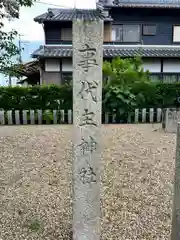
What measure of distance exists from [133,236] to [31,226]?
113cm

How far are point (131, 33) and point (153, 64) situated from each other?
2.29m

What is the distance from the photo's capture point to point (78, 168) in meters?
2.62

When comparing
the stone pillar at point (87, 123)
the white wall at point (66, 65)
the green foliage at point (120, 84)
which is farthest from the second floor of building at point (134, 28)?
the stone pillar at point (87, 123)

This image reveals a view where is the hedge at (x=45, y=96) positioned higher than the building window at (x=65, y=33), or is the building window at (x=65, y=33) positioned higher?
the building window at (x=65, y=33)

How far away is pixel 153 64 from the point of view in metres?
14.8

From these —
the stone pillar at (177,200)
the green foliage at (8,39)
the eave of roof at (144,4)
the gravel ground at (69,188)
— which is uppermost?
the eave of roof at (144,4)

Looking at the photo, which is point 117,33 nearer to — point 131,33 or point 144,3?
point 131,33

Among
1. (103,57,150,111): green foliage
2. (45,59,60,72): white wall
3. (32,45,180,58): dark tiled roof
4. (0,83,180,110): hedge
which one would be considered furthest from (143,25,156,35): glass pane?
(0,83,180,110): hedge

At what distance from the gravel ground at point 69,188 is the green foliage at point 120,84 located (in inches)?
99.7

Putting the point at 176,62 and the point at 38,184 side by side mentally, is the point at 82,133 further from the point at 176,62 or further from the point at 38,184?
the point at 176,62

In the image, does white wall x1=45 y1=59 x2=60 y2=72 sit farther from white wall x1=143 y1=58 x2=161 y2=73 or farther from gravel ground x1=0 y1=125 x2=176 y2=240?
gravel ground x1=0 y1=125 x2=176 y2=240

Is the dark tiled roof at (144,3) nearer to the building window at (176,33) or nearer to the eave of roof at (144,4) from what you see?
the eave of roof at (144,4)

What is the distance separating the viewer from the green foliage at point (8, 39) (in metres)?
5.73

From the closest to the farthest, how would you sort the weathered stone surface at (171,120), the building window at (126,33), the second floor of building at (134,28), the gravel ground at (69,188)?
the gravel ground at (69,188)
the weathered stone surface at (171,120)
the second floor of building at (134,28)
the building window at (126,33)
